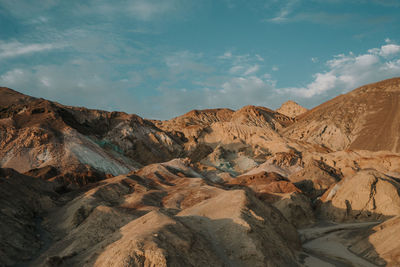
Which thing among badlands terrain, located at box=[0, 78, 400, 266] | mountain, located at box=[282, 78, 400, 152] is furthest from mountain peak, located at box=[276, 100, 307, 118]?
badlands terrain, located at box=[0, 78, 400, 266]

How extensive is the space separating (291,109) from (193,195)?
10448 centimetres

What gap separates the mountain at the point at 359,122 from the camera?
7175 centimetres

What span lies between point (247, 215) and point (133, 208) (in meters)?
12.4

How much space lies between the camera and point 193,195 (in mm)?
33469

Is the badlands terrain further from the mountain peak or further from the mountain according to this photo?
the mountain peak

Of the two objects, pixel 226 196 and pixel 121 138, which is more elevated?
pixel 121 138

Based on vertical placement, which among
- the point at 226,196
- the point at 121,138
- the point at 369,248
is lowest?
the point at 369,248

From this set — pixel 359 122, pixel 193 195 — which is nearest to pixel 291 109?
pixel 359 122

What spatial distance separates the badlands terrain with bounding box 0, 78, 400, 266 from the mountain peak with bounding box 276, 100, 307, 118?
39359 mm

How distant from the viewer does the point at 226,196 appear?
1942 centimetres

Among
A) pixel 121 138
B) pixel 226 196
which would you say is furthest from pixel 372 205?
pixel 121 138

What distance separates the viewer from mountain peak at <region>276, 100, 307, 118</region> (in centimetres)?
12800

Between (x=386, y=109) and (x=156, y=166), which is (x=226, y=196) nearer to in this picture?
(x=156, y=166)

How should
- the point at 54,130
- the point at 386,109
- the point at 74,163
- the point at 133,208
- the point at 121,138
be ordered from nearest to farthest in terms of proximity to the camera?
1. the point at 133,208
2. the point at 74,163
3. the point at 54,130
4. the point at 121,138
5. the point at 386,109
